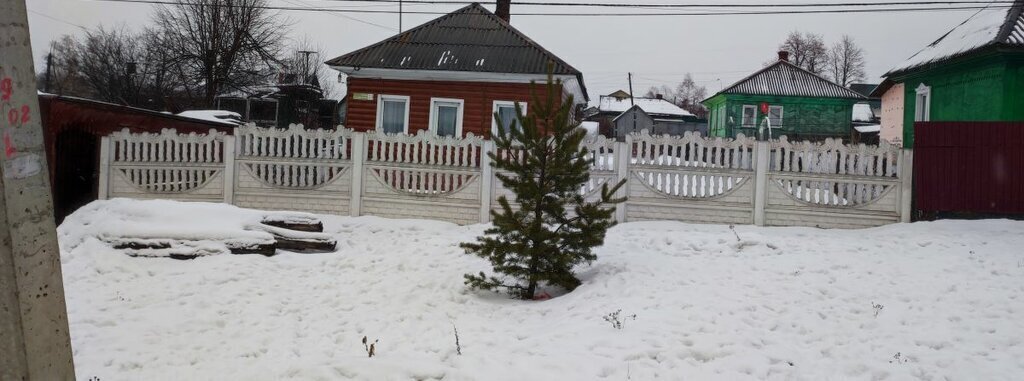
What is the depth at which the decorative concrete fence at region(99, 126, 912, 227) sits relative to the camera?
9320mm

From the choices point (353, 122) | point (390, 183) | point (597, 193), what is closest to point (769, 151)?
point (597, 193)

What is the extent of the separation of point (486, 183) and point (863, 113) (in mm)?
50118

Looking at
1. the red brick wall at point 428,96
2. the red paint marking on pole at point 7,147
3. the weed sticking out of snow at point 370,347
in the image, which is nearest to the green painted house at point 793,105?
the red brick wall at point 428,96

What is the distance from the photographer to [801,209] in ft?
30.8

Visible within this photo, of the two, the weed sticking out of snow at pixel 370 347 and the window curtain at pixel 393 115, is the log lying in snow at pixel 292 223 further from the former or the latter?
the window curtain at pixel 393 115

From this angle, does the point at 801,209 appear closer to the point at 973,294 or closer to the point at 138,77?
the point at 973,294

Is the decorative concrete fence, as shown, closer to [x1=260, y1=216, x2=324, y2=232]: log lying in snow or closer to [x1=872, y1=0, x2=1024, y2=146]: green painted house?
[x1=260, y1=216, x2=324, y2=232]: log lying in snow

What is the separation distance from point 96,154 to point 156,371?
26.2 ft

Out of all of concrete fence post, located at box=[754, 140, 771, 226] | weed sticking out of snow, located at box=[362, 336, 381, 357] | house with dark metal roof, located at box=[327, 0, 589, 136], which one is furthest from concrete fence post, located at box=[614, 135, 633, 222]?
house with dark metal roof, located at box=[327, 0, 589, 136]

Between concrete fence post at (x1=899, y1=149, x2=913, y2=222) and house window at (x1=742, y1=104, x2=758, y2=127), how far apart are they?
98.1ft

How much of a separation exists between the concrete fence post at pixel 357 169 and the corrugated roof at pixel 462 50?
21.8ft

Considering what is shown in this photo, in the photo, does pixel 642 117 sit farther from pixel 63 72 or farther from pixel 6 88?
pixel 63 72

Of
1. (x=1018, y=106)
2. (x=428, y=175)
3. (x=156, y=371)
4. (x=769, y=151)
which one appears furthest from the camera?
(x=1018, y=106)

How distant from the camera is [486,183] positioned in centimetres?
988
